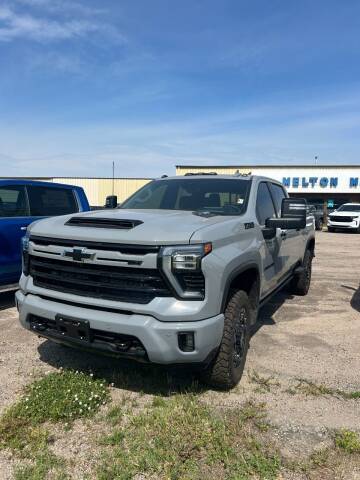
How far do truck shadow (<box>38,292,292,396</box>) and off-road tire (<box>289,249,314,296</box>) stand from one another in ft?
11.7

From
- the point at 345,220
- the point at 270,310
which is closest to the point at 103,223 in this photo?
the point at 270,310

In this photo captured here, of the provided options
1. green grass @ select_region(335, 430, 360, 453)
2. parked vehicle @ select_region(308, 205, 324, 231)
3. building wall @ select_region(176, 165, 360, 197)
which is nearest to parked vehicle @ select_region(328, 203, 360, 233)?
parked vehicle @ select_region(308, 205, 324, 231)

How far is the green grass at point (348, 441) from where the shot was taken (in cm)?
260

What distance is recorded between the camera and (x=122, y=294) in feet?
9.54

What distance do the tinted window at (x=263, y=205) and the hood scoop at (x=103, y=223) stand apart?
1601 millimetres

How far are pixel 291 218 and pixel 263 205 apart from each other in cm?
57

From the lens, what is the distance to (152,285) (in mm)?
2807

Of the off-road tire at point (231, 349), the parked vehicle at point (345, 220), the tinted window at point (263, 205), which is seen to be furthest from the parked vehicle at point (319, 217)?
the off-road tire at point (231, 349)

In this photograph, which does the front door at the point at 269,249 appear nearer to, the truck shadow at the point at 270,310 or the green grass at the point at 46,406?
the truck shadow at the point at 270,310

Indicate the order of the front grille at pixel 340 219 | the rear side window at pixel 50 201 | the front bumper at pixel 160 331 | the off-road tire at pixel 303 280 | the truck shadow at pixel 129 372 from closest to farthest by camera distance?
the front bumper at pixel 160 331 < the truck shadow at pixel 129 372 < the rear side window at pixel 50 201 < the off-road tire at pixel 303 280 < the front grille at pixel 340 219

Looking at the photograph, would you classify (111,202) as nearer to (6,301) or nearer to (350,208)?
(6,301)

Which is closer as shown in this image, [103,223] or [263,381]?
[103,223]

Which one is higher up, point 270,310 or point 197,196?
point 197,196

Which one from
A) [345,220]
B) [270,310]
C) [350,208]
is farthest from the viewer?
[350,208]
